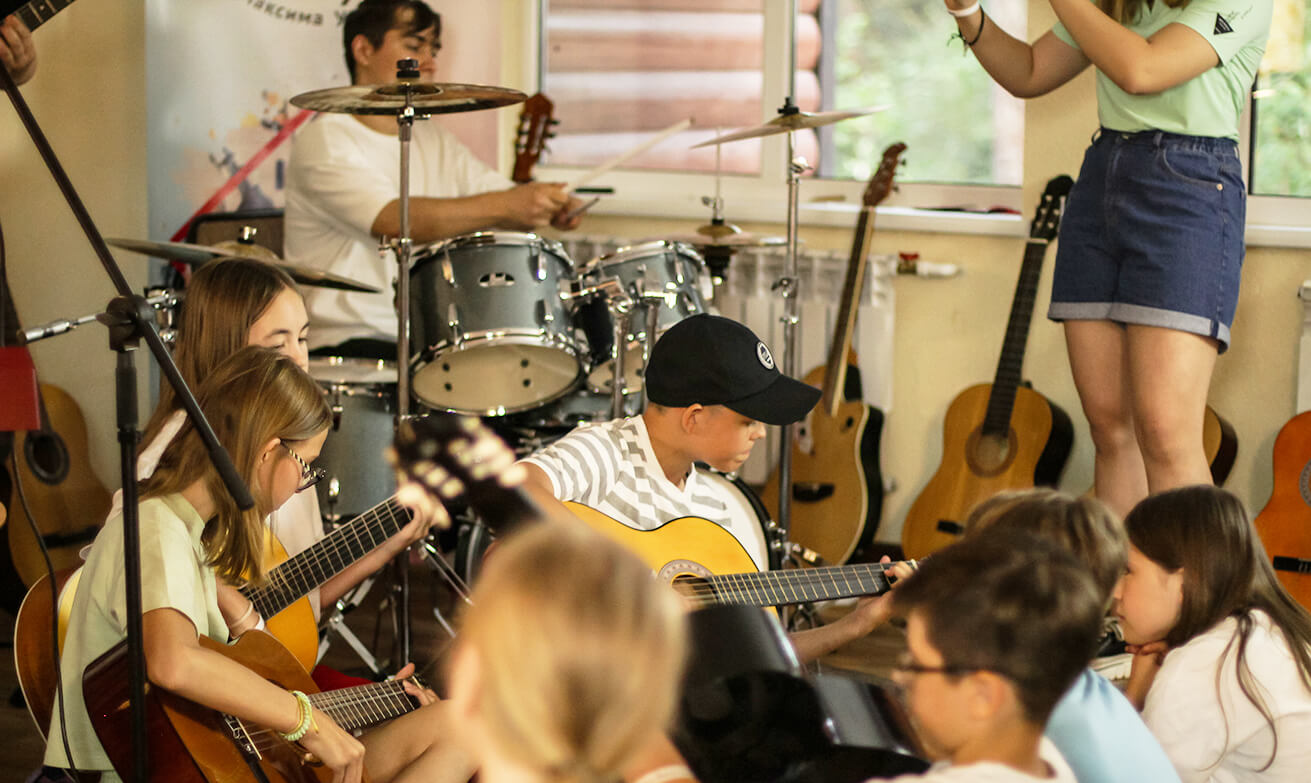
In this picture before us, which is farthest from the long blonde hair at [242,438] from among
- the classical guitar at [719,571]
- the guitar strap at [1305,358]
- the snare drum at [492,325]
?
the guitar strap at [1305,358]

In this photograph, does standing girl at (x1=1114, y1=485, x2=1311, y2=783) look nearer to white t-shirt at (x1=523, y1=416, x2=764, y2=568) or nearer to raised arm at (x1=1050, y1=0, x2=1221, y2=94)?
white t-shirt at (x1=523, y1=416, x2=764, y2=568)

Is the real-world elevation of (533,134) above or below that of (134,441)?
above

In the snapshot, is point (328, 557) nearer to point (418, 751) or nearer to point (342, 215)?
point (418, 751)

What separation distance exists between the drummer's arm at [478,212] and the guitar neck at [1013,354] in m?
1.27

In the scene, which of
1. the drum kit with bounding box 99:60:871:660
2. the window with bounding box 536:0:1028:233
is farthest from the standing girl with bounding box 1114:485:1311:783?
the window with bounding box 536:0:1028:233

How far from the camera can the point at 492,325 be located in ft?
9.89

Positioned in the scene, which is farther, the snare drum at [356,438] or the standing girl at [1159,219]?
the snare drum at [356,438]

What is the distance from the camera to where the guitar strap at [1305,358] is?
11.5 feet

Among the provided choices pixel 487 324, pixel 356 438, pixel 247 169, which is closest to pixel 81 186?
pixel 247 169

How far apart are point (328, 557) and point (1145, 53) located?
1.67 meters

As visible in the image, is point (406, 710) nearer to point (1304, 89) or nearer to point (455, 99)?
point (455, 99)

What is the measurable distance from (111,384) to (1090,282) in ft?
9.43

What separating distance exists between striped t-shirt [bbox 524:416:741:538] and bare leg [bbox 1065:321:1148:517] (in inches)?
32.3

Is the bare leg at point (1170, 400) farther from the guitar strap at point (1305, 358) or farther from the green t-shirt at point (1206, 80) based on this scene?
the guitar strap at point (1305, 358)
